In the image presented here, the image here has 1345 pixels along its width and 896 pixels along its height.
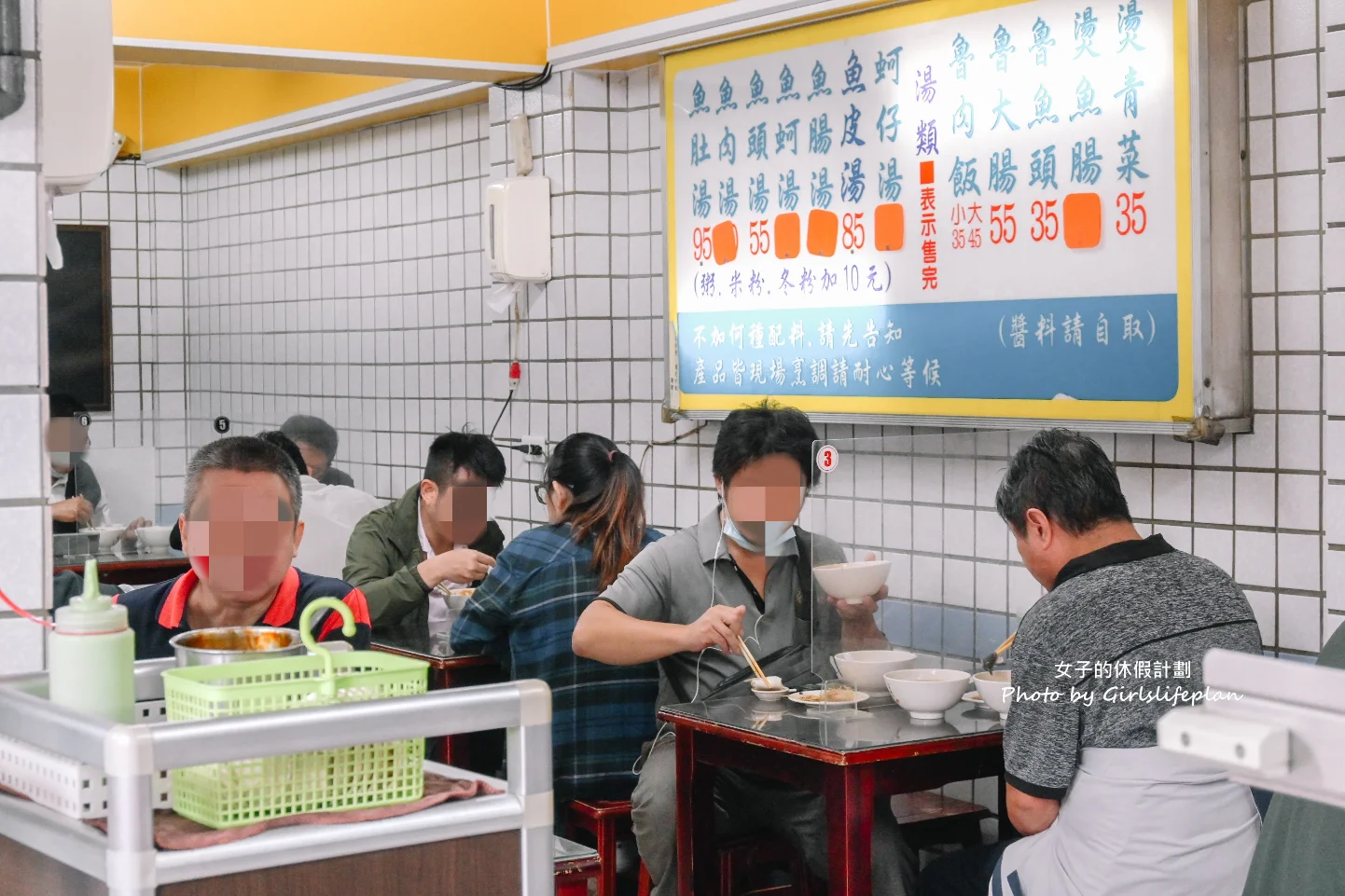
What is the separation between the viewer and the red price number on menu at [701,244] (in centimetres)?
486

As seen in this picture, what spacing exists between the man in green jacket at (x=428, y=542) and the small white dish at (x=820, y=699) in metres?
1.52

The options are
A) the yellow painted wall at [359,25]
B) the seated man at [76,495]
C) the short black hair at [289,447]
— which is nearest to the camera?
the yellow painted wall at [359,25]

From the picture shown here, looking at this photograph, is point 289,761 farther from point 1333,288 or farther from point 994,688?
point 1333,288

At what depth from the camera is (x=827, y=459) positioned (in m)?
3.49

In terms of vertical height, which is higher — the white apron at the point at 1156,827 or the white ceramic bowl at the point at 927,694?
the white ceramic bowl at the point at 927,694

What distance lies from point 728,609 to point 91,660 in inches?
84.1

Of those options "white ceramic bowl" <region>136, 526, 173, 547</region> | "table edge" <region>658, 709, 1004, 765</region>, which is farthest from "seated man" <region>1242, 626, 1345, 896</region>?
"white ceramic bowl" <region>136, 526, 173, 547</region>

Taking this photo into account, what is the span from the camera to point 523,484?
5711mm

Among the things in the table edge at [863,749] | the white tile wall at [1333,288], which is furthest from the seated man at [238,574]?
the white tile wall at [1333,288]

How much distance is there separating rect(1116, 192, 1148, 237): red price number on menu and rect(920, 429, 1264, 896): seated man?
1.01 m

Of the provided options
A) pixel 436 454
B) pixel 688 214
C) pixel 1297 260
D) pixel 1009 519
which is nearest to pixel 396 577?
pixel 436 454

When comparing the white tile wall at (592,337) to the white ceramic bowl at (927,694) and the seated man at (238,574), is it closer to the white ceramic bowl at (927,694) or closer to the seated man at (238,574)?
the white ceramic bowl at (927,694)

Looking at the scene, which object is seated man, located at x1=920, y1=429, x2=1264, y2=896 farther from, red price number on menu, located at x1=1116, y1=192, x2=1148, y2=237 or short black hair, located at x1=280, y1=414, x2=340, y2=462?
short black hair, located at x1=280, y1=414, x2=340, y2=462

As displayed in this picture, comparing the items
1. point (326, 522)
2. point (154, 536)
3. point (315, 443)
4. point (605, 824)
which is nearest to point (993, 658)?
point (605, 824)
